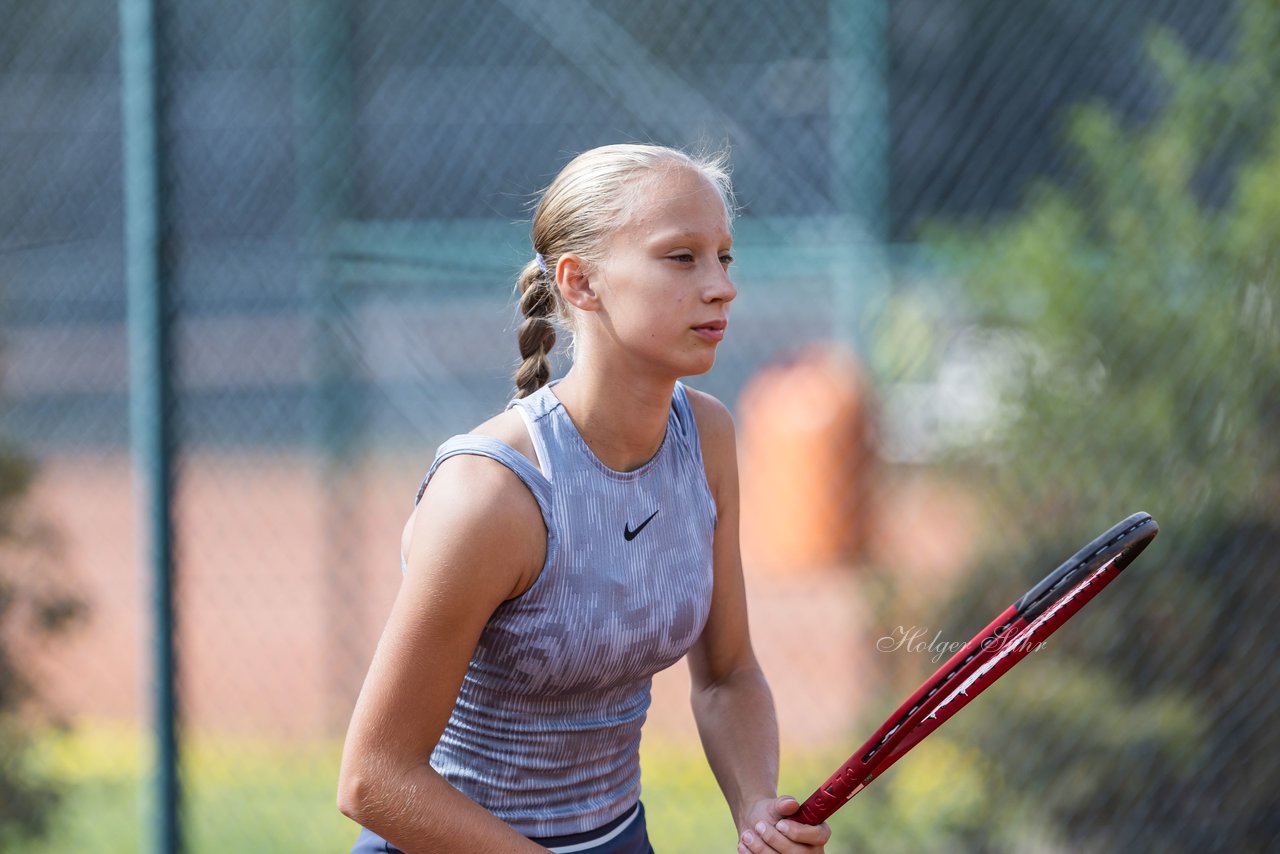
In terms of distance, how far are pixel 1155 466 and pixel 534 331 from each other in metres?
1.94

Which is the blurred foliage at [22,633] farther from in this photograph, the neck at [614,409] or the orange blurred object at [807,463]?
the neck at [614,409]

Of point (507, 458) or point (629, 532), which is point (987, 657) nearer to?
point (629, 532)

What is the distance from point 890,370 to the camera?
12.3ft

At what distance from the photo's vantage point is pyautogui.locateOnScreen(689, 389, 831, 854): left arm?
1.99 m

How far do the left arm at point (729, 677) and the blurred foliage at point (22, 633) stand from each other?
2.26 m

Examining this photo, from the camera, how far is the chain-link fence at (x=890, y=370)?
338 centimetres

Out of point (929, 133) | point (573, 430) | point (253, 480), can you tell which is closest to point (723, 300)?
point (573, 430)

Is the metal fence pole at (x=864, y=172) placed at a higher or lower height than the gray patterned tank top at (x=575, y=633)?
higher

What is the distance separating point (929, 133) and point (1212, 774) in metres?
1.83

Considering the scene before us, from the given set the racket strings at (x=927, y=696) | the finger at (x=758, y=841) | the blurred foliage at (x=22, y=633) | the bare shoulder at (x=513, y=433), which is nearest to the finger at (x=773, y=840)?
the finger at (x=758, y=841)

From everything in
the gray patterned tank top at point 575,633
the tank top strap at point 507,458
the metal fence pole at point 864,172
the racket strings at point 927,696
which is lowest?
the racket strings at point 927,696

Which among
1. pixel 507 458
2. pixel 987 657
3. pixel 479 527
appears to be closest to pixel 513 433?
pixel 507 458

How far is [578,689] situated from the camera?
182 centimetres

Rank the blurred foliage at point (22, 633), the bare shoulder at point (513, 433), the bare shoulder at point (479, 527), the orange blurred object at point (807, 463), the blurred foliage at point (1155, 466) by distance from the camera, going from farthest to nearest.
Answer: the orange blurred object at point (807, 463)
the blurred foliage at point (22, 633)
the blurred foliage at point (1155, 466)
the bare shoulder at point (513, 433)
the bare shoulder at point (479, 527)
